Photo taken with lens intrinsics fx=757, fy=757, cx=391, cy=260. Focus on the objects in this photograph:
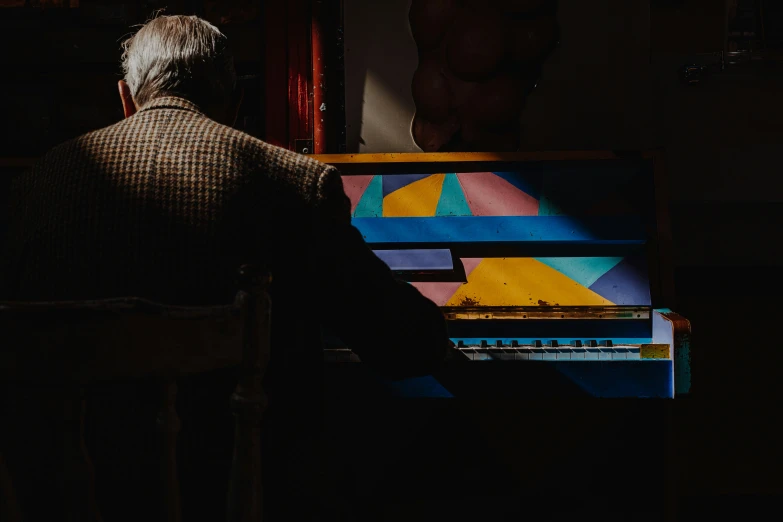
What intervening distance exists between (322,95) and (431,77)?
372 millimetres

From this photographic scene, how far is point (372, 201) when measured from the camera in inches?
85.4

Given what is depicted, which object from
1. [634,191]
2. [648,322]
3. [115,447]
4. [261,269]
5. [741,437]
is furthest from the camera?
[741,437]

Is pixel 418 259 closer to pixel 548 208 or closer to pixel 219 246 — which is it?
pixel 548 208

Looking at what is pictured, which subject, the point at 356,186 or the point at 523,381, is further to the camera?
the point at 356,186

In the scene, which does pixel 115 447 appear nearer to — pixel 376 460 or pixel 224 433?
pixel 224 433

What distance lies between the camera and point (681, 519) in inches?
102

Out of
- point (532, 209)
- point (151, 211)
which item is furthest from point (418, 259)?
point (151, 211)

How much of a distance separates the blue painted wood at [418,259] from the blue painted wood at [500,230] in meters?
0.03

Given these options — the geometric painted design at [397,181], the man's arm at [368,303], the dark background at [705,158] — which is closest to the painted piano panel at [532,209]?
the geometric painted design at [397,181]

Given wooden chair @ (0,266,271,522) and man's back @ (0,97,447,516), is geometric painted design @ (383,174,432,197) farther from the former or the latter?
wooden chair @ (0,266,271,522)

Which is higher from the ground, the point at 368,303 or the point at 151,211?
the point at 151,211

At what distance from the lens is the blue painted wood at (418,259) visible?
6.63 ft

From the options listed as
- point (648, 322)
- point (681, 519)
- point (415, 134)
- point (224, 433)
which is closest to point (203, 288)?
point (224, 433)

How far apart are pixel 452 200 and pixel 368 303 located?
105 cm
